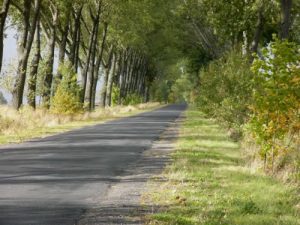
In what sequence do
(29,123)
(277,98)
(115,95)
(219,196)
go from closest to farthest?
(219,196), (277,98), (29,123), (115,95)

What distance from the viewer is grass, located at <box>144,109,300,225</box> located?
8148 mm

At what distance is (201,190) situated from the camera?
10.4 metres

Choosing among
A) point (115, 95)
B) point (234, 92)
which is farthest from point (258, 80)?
point (115, 95)

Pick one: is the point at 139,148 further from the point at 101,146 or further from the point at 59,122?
the point at 59,122

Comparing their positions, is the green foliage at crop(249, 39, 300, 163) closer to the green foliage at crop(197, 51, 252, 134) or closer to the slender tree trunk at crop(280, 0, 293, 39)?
the slender tree trunk at crop(280, 0, 293, 39)

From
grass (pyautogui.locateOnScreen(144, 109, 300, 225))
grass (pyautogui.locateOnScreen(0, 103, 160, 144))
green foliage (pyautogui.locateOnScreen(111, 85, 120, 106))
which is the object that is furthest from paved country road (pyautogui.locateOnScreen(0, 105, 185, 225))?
green foliage (pyautogui.locateOnScreen(111, 85, 120, 106))

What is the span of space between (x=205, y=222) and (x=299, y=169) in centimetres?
502

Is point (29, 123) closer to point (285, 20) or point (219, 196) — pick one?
point (285, 20)

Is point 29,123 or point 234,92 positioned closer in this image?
point 234,92

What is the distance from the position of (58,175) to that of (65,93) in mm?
21926

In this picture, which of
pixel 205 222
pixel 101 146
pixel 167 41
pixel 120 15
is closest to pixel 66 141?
pixel 101 146

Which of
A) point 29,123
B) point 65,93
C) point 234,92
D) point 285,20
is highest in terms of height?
point 285,20

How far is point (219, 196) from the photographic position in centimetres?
977

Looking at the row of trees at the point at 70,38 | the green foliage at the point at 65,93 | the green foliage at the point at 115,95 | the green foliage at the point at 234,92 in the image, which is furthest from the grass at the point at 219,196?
the green foliage at the point at 115,95
